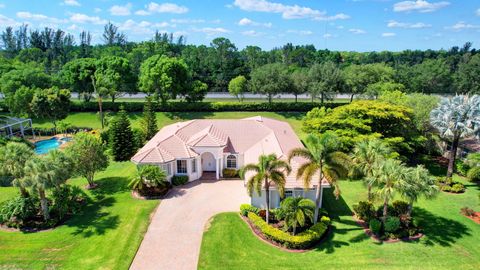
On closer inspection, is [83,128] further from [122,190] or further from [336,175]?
[336,175]

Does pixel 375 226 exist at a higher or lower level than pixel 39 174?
lower

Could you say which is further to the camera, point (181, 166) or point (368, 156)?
point (181, 166)

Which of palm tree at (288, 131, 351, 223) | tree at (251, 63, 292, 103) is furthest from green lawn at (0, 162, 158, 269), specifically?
tree at (251, 63, 292, 103)

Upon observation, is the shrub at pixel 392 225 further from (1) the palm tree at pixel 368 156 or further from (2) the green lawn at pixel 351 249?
(1) the palm tree at pixel 368 156

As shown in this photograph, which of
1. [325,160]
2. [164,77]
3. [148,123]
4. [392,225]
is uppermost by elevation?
[164,77]

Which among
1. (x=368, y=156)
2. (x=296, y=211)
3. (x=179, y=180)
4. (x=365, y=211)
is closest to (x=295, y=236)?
(x=296, y=211)

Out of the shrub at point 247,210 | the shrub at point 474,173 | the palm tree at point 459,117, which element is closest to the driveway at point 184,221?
the shrub at point 247,210

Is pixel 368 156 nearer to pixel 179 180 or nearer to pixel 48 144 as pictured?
pixel 179 180

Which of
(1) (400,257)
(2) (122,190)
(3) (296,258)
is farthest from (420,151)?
(2) (122,190)
